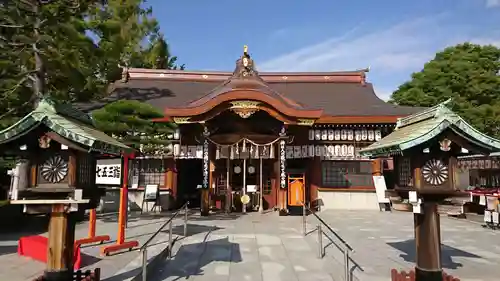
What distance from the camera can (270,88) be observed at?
17.7m

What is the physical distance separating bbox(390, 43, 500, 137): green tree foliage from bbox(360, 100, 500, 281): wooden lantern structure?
1914 centimetres

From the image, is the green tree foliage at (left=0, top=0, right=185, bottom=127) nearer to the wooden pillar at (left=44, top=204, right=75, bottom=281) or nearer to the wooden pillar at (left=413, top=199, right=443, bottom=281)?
the wooden pillar at (left=44, top=204, right=75, bottom=281)

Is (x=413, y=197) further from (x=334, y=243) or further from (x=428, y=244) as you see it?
(x=334, y=243)

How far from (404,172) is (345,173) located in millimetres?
12126

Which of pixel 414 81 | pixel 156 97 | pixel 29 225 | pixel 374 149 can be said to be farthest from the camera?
pixel 414 81

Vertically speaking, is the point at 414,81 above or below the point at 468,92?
above

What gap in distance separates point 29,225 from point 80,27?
6.95 m

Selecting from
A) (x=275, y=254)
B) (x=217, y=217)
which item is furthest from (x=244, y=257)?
(x=217, y=217)

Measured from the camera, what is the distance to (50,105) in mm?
5043

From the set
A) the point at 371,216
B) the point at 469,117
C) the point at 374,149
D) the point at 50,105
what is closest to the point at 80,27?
the point at 50,105

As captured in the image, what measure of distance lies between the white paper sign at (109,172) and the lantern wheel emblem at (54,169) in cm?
304

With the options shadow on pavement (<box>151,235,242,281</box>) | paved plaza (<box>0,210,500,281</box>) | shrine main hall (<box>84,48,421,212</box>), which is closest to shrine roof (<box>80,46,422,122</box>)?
shrine main hall (<box>84,48,421,212</box>)

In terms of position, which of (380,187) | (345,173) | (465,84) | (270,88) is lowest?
(380,187)

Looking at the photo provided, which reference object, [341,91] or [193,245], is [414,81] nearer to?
[341,91]
